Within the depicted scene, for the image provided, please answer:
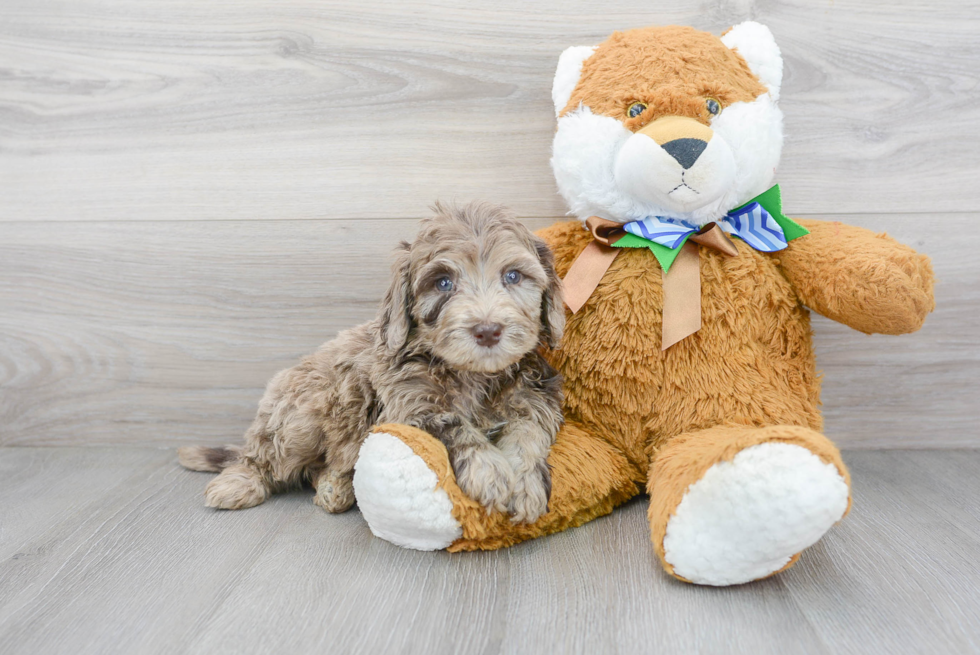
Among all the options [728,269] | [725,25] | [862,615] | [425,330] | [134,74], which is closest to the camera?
[862,615]

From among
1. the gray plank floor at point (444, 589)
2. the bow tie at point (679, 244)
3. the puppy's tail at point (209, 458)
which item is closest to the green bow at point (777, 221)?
the bow tie at point (679, 244)

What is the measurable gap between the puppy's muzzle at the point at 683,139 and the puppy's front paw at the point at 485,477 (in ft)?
2.33

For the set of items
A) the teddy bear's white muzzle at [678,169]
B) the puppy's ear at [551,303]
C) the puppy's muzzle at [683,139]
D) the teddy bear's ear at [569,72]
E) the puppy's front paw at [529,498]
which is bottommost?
the puppy's front paw at [529,498]

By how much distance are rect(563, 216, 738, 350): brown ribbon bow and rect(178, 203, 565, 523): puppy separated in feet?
0.38

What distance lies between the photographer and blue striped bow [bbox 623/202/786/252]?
4.84ft

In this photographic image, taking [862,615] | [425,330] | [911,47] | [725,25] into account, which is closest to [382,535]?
[425,330]

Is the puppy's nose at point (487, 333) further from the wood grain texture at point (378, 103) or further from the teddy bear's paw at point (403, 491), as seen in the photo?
the wood grain texture at point (378, 103)

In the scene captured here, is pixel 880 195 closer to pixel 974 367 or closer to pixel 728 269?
pixel 974 367

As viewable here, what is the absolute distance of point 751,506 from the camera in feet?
3.63

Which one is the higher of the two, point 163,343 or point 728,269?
point 728,269

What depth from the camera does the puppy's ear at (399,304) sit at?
1.38 m

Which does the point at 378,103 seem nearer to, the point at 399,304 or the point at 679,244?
the point at 399,304

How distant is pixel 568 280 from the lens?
1.56 m

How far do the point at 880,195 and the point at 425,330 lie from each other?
135cm
